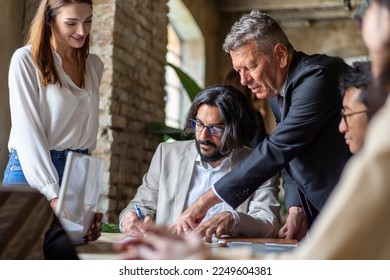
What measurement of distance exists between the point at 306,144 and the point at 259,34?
480 mm

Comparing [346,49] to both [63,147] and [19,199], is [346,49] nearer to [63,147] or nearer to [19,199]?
[63,147]

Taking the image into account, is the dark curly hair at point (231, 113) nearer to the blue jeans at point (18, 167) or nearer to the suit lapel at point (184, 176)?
the suit lapel at point (184, 176)

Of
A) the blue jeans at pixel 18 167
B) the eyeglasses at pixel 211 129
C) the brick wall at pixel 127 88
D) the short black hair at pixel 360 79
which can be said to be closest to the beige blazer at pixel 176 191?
the eyeglasses at pixel 211 129

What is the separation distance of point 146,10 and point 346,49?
4669 mm

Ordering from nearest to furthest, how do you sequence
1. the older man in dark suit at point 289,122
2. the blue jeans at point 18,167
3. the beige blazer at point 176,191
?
the older man in dark suit at point 289,122
the blue jeans at point 18,167
the beige blazer at point 176,191

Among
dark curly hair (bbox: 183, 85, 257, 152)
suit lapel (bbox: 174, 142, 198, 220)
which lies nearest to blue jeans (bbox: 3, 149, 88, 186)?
suit lapel (bbox: 174, 142, 198, 220)

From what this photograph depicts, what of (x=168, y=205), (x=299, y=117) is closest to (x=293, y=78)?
(x=299, y=117)

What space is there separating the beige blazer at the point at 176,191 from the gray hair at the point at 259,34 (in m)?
0.58

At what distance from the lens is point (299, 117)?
2178mm

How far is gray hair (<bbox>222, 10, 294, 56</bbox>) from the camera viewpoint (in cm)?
233

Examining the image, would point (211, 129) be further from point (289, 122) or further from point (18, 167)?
point (18, 167)

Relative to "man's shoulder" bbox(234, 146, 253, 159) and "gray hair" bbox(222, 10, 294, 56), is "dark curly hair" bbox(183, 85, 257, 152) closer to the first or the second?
"man's shoulder" bbox(234, 146, 253, 159)

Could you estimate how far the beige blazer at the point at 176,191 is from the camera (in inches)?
101

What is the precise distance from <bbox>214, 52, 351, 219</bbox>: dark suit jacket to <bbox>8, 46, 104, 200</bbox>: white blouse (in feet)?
2.08
